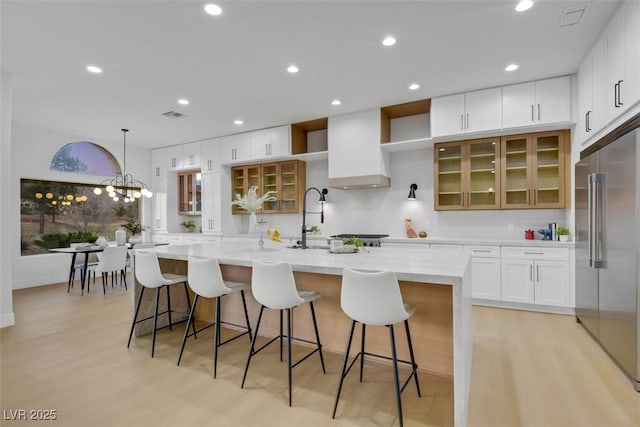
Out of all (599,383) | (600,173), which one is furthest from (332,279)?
(600,173)

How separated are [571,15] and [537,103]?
4.76 ft

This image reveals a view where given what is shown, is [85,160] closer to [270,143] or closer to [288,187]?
[270,143]

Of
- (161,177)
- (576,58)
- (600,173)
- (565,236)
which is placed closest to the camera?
(600,173)

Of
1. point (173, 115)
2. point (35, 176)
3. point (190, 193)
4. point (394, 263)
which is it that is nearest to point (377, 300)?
point (394, 263)

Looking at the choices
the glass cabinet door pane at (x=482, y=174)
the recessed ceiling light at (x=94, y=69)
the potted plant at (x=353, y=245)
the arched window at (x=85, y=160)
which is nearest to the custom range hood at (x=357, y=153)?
the glass cabinet door pane at (x=482, y=174)

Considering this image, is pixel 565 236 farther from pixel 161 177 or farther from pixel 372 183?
pixel 161 177

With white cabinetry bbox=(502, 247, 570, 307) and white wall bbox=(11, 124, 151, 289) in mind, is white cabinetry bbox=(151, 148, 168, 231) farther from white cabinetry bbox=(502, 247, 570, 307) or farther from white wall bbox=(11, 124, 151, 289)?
white cabinetry bbox=(502, 247, 570, 307)

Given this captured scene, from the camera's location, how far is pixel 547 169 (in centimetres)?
430

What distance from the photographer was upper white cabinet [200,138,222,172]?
6.69 metres

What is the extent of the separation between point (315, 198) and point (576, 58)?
4092 mm

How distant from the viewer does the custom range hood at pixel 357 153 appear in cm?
503

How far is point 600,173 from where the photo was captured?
2938 millimetres

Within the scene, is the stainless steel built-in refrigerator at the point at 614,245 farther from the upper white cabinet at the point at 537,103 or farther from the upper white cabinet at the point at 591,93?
the upper white cabinet at the point at 537,103

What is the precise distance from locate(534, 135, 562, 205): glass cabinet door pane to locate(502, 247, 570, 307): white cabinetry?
27.6 inches
